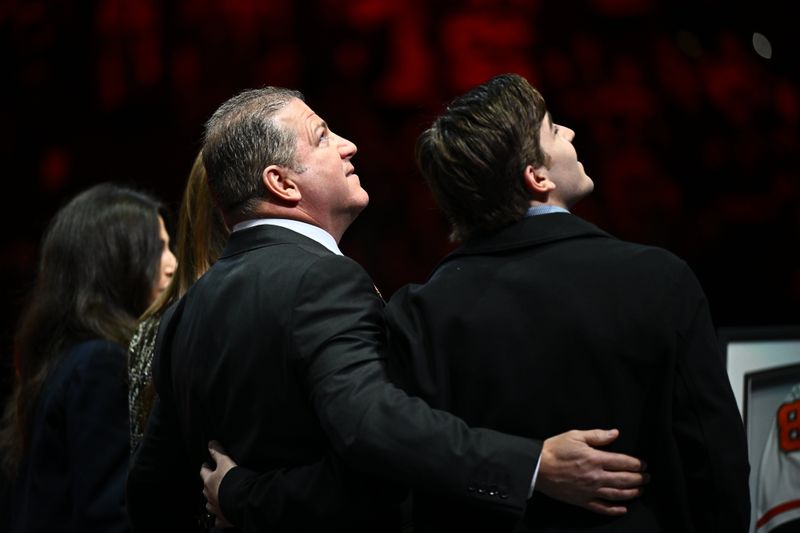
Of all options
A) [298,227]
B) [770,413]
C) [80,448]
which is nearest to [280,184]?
[298,227]

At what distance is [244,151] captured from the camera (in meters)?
1.92

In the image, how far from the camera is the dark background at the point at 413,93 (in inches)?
167

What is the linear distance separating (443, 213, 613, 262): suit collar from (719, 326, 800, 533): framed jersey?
984 millimetres

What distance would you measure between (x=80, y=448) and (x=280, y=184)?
0.95 m

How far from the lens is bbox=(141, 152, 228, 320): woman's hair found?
228 cm

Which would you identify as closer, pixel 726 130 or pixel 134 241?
pixel 134 241

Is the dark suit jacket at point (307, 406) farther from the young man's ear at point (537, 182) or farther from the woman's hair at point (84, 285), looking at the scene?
the woman's hair at point (84, 285)

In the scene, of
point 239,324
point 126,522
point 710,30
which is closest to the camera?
point 239,324

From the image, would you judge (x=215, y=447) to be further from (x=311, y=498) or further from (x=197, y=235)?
(x=197, y=235)

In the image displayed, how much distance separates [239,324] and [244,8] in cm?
279

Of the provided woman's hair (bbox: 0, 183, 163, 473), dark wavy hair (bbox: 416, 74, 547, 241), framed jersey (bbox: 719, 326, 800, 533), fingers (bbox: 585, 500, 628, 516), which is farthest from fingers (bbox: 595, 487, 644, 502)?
woman's hair (bbox: 0, 183, 163, 473)

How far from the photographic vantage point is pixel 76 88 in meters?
4.40

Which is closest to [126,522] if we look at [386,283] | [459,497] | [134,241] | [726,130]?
[134,241]

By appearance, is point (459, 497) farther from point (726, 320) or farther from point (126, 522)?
point (726, 320)
